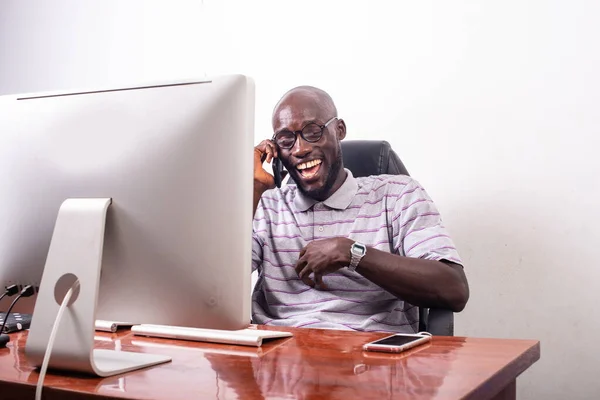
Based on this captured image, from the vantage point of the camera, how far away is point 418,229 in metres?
1.80

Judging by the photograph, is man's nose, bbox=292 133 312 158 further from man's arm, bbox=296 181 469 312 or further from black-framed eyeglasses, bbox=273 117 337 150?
man's arm, bbox=296 181 469 312

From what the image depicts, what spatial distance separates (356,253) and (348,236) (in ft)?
0.75

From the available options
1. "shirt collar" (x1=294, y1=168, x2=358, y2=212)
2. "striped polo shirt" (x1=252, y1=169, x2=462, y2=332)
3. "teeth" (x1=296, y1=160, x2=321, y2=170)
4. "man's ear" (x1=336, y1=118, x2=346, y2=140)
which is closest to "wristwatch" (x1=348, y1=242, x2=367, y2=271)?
"striped polo shirt" (x1=252, y1=169, x2=462, y2=332)

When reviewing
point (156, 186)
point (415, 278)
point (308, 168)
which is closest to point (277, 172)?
point (308, 168)

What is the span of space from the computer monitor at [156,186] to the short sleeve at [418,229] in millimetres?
875

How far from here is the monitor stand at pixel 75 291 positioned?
1.00 m

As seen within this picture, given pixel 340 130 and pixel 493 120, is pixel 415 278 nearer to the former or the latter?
pixel 340 130

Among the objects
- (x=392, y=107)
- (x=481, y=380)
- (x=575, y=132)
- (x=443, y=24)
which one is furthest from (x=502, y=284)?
(x=481, y=380)

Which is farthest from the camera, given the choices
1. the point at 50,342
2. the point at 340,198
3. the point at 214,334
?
the point at 340,198

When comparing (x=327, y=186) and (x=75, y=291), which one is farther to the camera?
(x=327, y=186)

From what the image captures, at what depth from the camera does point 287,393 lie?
0.90 metres

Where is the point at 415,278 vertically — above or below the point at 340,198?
below

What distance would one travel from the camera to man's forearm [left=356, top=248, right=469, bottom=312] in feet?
5.46

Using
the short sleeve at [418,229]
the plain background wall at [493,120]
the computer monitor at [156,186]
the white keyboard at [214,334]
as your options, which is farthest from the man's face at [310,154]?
the computer monitor at [156,186]
